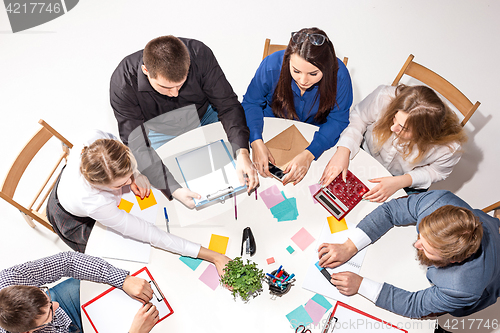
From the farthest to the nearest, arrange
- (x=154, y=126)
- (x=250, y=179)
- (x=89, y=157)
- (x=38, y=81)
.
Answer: (x=38, y=81), (x=154, y=126), (x=250, y=179), (x=89, y=157)

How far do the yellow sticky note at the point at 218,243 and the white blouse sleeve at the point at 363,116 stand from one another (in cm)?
79

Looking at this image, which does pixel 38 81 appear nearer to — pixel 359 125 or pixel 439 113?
pixel 359 125

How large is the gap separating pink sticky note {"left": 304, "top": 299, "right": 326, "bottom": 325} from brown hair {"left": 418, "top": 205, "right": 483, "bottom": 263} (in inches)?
20.9

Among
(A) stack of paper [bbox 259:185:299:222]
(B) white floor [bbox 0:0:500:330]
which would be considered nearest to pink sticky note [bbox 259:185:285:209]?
(A) stack of paper [bbox 259:185:299:222]

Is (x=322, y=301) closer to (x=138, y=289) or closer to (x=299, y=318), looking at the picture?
(x=299, y=318)

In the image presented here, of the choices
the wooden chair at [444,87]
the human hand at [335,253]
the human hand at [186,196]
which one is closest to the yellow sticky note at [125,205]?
the human hand at [186,196]

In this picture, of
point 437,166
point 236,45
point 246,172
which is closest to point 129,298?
point 246,172

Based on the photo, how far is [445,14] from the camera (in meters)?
3.12

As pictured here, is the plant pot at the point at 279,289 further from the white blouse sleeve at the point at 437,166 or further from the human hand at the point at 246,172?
the white blouse sleeve at the point at 437,166

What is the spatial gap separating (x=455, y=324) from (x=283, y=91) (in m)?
1.78

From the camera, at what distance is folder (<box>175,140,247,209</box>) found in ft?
5.19

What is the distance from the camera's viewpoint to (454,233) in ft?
4.02

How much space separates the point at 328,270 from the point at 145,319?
2.69 feet

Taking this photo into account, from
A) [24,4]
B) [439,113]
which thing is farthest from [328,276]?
[24,4]
